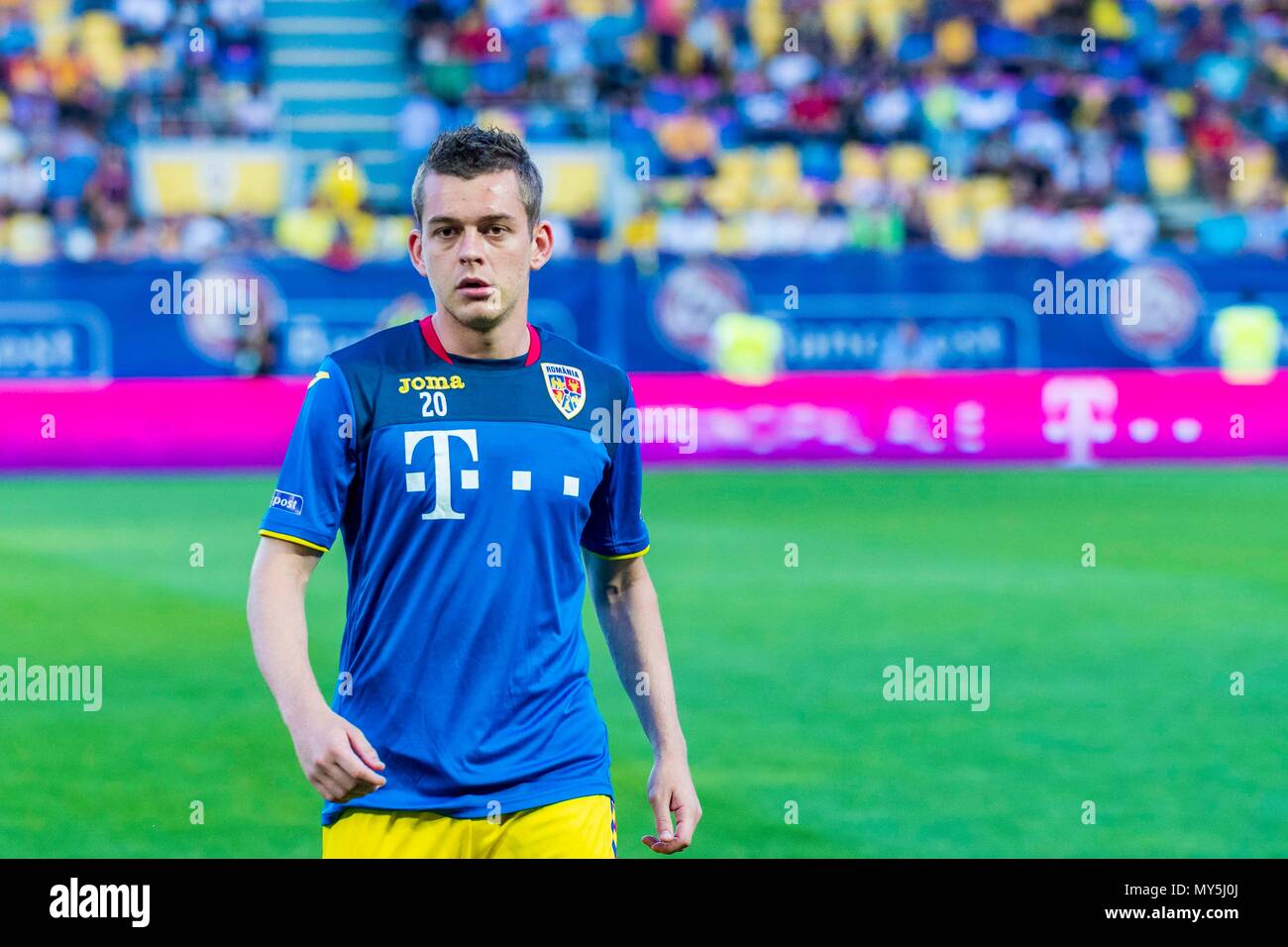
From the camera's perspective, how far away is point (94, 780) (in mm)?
8266

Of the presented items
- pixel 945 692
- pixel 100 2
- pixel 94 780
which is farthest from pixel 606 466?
pixel 100 2

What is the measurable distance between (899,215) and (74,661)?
16418mm

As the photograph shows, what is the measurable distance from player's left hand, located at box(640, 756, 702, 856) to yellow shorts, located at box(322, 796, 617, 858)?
268 millimetres

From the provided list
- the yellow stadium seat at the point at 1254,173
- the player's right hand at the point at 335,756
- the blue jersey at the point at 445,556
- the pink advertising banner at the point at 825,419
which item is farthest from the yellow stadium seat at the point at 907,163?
the player's right hand at the point at 335,756

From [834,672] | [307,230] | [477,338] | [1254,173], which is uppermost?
[1254,173]

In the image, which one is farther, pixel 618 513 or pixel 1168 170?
pixel 1168 170

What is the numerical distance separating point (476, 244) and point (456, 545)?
596mm

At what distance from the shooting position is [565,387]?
4.10m

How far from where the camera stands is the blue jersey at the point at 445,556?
12.7ft

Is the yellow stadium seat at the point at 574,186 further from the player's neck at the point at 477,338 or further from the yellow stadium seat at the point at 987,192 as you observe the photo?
the player's neck at the point at 477,338

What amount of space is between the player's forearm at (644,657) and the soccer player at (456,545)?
0.23 meters

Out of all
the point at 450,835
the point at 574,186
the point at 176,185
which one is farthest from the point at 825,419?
the point at 450,835

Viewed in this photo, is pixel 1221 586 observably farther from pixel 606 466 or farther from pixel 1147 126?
pixel 1147 126

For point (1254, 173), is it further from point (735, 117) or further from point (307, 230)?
point (307, 230)
